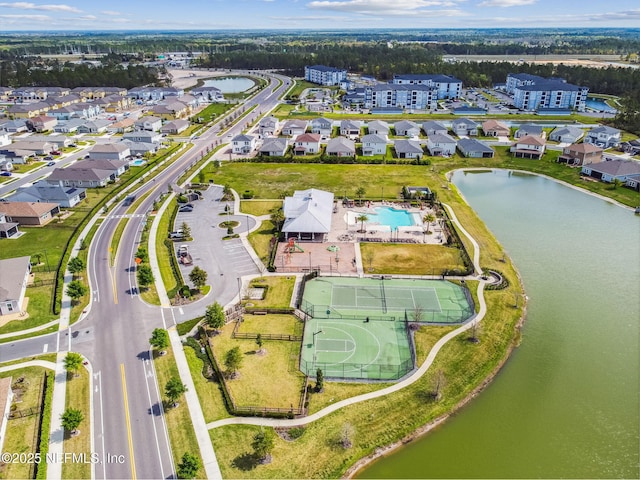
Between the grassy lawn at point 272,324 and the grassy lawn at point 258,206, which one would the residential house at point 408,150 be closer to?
the grassy lawn at point 258,206

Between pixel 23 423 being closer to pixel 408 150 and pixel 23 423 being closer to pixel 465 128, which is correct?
pixel 408 150

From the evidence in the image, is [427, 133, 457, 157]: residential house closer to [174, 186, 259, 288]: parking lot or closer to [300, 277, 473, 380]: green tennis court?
[174, 186, 259, 288]: parking lot

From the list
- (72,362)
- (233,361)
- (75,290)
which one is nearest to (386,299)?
(233,361)

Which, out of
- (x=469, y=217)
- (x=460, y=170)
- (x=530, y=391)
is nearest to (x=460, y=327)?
(x=530, y=391)

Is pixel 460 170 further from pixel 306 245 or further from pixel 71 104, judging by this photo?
pixel 71 104

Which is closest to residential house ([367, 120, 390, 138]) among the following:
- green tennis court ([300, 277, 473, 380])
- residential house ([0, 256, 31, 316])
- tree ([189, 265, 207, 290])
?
green tennis court ([300, 277, 473, 380])

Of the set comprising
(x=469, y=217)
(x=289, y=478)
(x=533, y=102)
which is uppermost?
(x=533, y=102)
